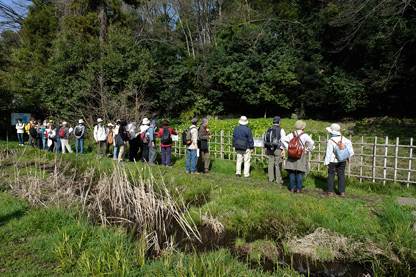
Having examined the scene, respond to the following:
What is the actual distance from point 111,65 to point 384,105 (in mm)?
20925

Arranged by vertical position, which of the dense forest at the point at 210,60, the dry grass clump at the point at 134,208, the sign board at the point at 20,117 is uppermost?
the dense forest at the point at 210,60

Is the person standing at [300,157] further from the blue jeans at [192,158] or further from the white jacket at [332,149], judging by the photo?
the blue jeans at [192,158]

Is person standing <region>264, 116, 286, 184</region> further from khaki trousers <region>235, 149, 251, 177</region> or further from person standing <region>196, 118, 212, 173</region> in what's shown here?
person standing <region>196, 118, 212, 173</region>

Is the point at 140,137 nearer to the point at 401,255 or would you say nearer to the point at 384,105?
the point at 401,255

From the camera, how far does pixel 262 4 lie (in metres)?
28.7

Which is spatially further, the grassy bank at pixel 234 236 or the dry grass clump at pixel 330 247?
the dry grass clump at pixel 330 247

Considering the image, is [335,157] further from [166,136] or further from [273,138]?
[166,136]

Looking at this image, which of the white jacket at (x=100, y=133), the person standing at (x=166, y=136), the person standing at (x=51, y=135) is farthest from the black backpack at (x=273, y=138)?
the person standing at (x=51, y=135)

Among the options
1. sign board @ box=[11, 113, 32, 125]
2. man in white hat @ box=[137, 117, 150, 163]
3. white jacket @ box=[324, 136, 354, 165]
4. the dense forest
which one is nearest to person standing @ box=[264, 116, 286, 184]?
white jacket @ box=[324, 136, 354, 165]

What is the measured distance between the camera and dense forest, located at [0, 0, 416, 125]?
56.2 ft

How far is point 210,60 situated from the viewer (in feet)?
84.1

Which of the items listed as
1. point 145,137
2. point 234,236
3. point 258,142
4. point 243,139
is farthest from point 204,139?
point 234,236

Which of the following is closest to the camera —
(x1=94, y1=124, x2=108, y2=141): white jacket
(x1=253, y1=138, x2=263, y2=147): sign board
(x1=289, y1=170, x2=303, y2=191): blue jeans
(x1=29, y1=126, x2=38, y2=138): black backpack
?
(x1=289, y1=170, x2=303, y2=191): blue jeans

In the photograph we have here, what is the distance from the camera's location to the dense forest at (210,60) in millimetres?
17141
